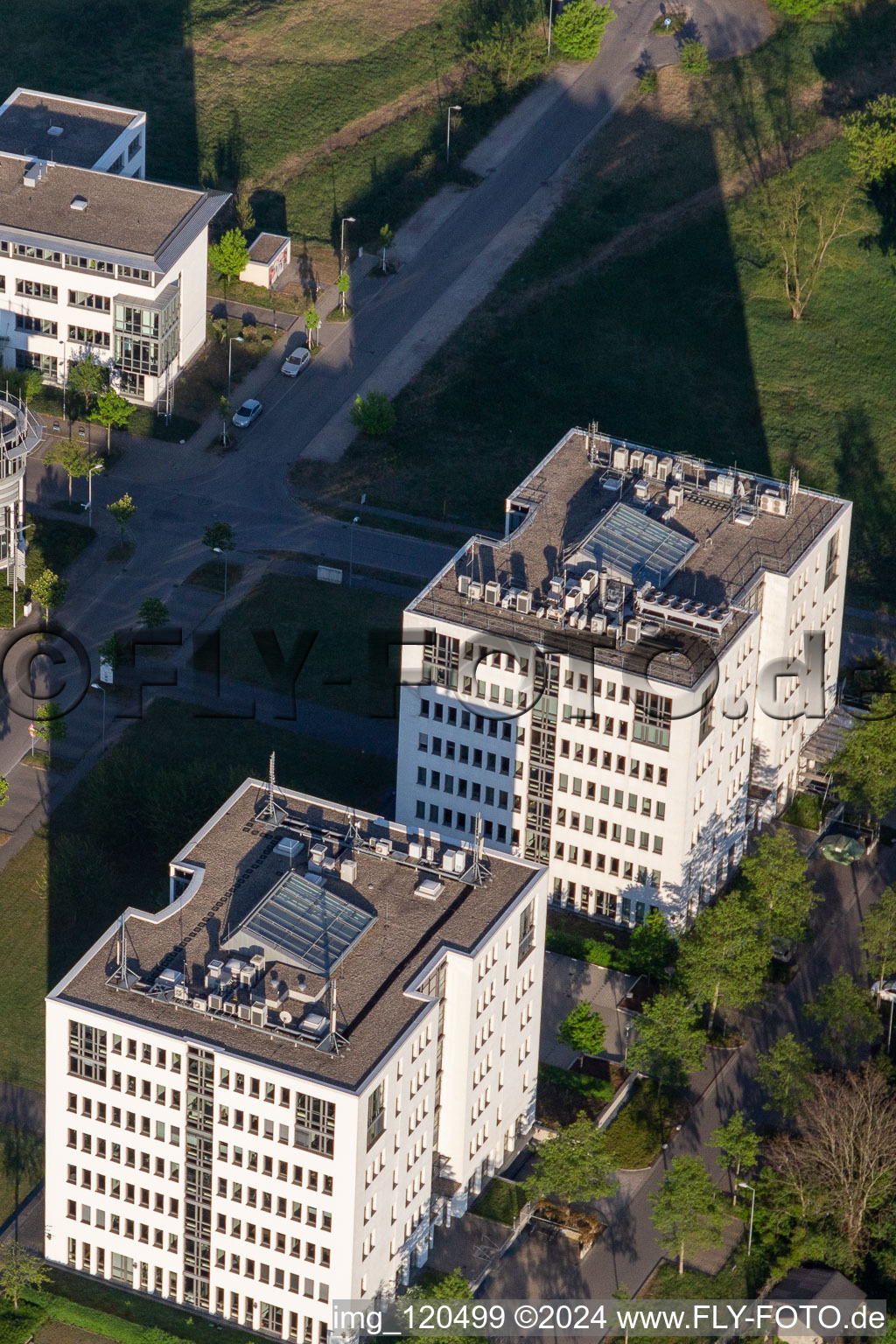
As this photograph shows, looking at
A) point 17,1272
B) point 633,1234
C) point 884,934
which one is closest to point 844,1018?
point 884,934

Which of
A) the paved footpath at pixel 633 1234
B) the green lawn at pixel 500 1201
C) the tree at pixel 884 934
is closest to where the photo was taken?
the paved footpath at pixel 633 1234

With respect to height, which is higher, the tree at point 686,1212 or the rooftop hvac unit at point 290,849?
the rooftop hvac unit at point 290,849

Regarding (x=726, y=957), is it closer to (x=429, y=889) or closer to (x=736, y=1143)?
Result: (x=736, y=1143)

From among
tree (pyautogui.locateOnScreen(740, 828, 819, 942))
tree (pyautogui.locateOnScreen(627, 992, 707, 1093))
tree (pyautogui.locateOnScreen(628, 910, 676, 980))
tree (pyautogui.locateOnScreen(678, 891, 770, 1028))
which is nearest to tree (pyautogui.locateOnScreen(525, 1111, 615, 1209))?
tree (pyautogui.locateOnScreen(627, 992, 707, 1093))

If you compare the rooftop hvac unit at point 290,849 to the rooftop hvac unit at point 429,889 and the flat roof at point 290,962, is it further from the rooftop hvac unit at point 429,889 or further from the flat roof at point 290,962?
A: the rooftop hvac unit at point 429,889

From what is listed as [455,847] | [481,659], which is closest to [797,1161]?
[455,847]

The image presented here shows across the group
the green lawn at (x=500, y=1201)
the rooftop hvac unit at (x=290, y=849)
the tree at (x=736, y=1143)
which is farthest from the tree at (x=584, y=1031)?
the rooftop hvac unit at (x=290, y=849)
